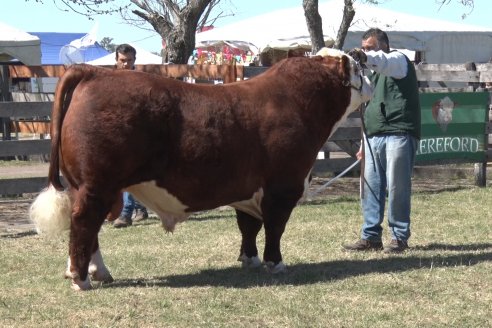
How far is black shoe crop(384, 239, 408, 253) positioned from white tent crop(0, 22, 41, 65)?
12649mm

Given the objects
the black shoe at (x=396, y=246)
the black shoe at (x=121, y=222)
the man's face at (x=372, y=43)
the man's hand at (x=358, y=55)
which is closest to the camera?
the man's hand at (x=358, y=55)

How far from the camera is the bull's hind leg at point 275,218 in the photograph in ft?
25.9

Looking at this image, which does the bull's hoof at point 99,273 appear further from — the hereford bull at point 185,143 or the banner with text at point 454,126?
the banner with text at point 454,126

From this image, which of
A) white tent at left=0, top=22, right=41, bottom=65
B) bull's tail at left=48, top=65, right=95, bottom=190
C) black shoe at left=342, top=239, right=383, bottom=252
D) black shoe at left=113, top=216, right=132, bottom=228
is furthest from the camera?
white tent at left=0, top=22, right=41, bottom=65

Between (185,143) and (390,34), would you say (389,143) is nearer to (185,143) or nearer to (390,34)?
(185,143)

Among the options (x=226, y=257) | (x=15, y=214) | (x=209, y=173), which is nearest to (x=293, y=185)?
(x=209, y=173)

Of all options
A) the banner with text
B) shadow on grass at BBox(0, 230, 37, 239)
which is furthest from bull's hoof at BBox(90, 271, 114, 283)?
the banner with text

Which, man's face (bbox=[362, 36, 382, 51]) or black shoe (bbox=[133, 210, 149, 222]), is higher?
man's face (bbox=[362, 36, 382, 51])

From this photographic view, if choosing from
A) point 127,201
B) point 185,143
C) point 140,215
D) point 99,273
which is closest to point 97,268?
point 99,273

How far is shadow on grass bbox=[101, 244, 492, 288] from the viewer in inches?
303

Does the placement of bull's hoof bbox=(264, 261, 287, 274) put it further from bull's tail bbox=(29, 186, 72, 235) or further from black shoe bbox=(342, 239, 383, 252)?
bull's tail bbox=(29, 186, 72, 235)

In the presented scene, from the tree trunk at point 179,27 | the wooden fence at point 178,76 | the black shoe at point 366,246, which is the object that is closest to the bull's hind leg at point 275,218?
the black shoe at point 366,246

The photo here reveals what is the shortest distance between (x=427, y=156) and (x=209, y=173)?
24.8ft

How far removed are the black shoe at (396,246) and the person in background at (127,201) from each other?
3.11 metres
